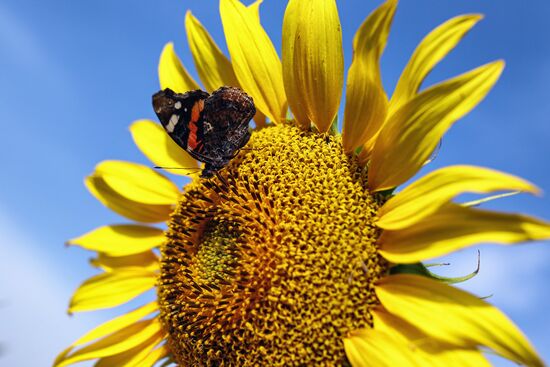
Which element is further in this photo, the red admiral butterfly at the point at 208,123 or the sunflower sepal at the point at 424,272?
the red admiral butterfly at the point at 208,123

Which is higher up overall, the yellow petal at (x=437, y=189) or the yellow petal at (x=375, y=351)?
the yellow petal at (x=437, y=189)

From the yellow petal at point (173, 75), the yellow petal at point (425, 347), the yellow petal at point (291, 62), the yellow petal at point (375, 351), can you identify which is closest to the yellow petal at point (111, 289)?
the yellow petal at point (173, 75)

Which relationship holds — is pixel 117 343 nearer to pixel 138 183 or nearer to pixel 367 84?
pixel 138 183

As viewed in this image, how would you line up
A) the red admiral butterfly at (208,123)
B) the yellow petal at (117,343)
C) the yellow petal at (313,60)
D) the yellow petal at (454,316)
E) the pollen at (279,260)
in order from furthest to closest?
the yellow petal at (117,343), the red admiral butterfly at (208,123), the yellow petal at (313,60), the pollen at (279,260), the yellow petal at (454,316)

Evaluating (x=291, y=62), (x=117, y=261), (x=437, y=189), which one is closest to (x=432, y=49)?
(x=437, y=189)

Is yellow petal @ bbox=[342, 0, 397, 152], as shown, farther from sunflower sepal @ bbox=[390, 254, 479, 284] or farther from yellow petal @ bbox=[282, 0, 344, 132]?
sunflower sepal @ bbox=[390, 254, 479, 284]

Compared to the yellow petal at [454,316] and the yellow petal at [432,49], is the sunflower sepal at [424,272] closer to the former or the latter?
the yellow petal at [454,316]

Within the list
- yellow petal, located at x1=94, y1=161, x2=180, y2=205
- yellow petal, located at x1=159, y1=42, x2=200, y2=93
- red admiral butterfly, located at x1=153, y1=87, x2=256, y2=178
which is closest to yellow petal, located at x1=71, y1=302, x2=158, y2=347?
yellow petal, located at x1=94, y1=161, x2=180, y2=205
